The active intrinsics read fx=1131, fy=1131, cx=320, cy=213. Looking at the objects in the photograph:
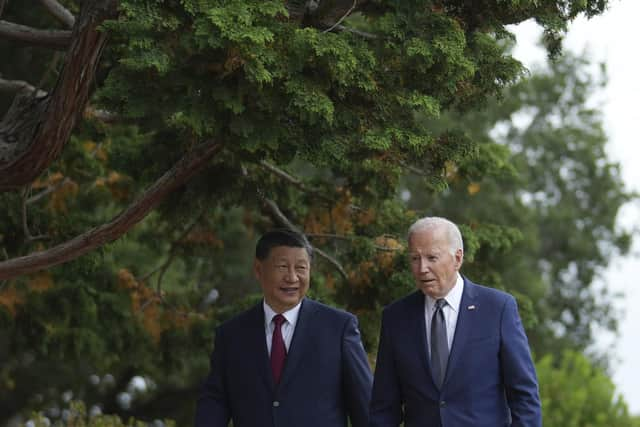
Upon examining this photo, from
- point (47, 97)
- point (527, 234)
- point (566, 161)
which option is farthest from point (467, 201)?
point (47, 97)

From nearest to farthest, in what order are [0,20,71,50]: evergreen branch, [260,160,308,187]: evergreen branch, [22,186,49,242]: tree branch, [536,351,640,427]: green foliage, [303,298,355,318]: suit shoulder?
[303,298,355,318]: suit shoulder
[0,20,71,50]: evergreen branch
[22,186,49,242]: tree branch
[260,160,308,187]: evergreen branch
[536,351,640,427]: green foliage

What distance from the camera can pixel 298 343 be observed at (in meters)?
6.00

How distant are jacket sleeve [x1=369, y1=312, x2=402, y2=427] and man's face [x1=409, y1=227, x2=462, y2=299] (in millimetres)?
428

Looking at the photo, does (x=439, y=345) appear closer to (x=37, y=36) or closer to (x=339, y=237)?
(x=37, y=36)

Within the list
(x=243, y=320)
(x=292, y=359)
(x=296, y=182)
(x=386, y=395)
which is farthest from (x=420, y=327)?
(x=296, y=182)

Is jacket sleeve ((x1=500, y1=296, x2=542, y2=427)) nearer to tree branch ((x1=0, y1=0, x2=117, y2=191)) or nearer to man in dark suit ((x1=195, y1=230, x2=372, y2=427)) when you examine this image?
man in dark suit ((x1=195, y1=230, x2=372, y2=427))

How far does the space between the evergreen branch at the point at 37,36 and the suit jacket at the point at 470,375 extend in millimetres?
3789

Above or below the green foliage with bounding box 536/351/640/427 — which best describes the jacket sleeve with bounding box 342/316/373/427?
above

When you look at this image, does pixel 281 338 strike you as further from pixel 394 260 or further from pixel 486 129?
pixel 486 129

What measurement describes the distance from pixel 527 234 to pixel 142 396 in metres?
9.32

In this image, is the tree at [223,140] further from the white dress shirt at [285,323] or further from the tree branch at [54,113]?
the white dress shirt at [285,323]

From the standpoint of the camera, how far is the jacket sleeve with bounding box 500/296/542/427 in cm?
539

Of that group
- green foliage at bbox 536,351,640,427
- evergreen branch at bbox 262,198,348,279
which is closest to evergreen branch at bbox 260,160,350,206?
evergreen branch at bbox 262,198,348,279

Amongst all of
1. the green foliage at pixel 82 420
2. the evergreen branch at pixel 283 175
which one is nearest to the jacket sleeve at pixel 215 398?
the evergreen branch at pixel 283 175
